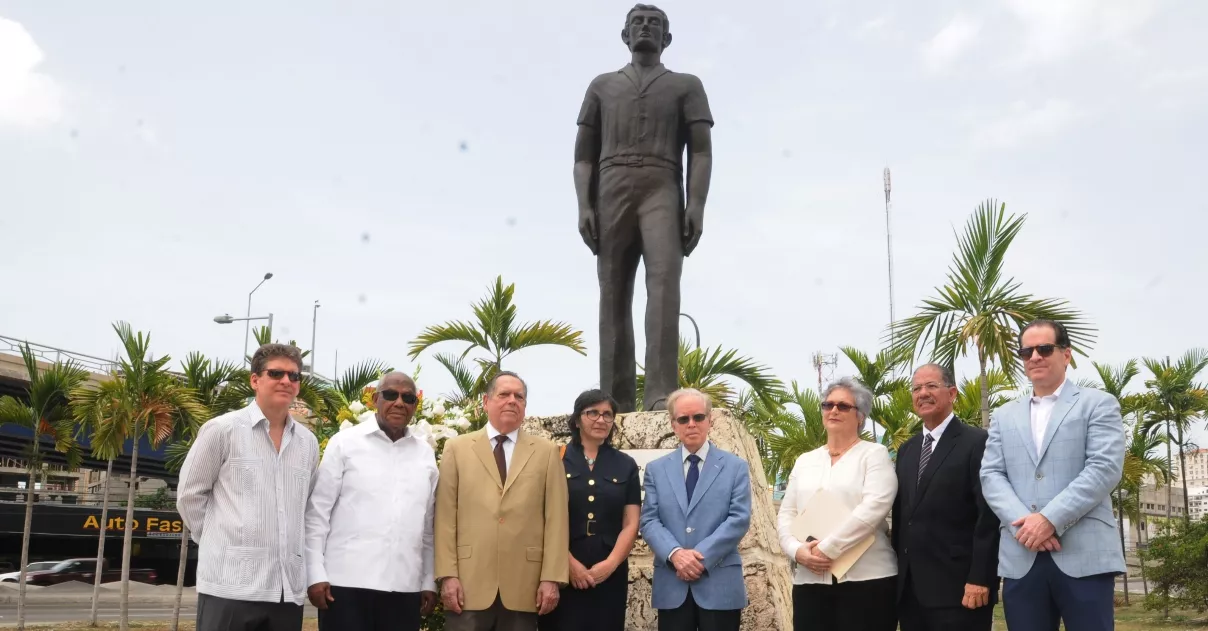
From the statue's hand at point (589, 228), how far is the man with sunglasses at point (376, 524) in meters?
2.43

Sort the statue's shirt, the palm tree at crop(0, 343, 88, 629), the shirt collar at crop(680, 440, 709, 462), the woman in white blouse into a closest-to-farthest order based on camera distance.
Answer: the woman in white blouse < the shirt collar at crop(680, 440, 709, 462) < the statue's shirt < the palm tree at crop(0, 343, 88, 629)

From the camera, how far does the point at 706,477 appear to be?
4707mm

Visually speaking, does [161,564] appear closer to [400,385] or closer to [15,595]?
[15,595]

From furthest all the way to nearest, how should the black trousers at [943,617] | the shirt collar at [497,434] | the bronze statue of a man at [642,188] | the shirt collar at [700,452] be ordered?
the bronze statue of a man at [642,188] < the shirt collar at [700,452] < the shirt collar at [497,434] < the black trousers at [943,617]

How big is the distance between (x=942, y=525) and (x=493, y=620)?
192cm

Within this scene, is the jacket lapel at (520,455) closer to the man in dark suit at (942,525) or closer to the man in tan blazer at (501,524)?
the man in tan blazer at (501,524)


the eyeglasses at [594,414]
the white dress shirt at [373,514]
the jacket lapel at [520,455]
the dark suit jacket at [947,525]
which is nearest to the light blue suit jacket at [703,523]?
the eyeglasses at [594,414]

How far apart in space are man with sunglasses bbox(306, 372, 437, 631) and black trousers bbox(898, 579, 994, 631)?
2.04 m

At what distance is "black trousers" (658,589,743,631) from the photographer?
175 inches

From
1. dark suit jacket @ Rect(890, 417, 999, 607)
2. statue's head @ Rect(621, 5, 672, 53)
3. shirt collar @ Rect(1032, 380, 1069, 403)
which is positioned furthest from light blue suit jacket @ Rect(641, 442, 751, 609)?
statue's head @ Rect(621, 5, 672, 53)

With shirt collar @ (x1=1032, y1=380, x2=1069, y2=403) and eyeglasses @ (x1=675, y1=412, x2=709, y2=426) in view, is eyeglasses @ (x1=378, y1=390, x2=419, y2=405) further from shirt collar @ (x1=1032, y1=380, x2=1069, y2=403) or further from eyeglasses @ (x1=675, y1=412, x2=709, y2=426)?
shirt collar @ (x1=1032, y1=380, x2=1069, y2=403)

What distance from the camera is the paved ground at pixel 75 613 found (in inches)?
739

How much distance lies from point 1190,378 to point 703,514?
19.7m

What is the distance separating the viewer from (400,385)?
4.51 meters
